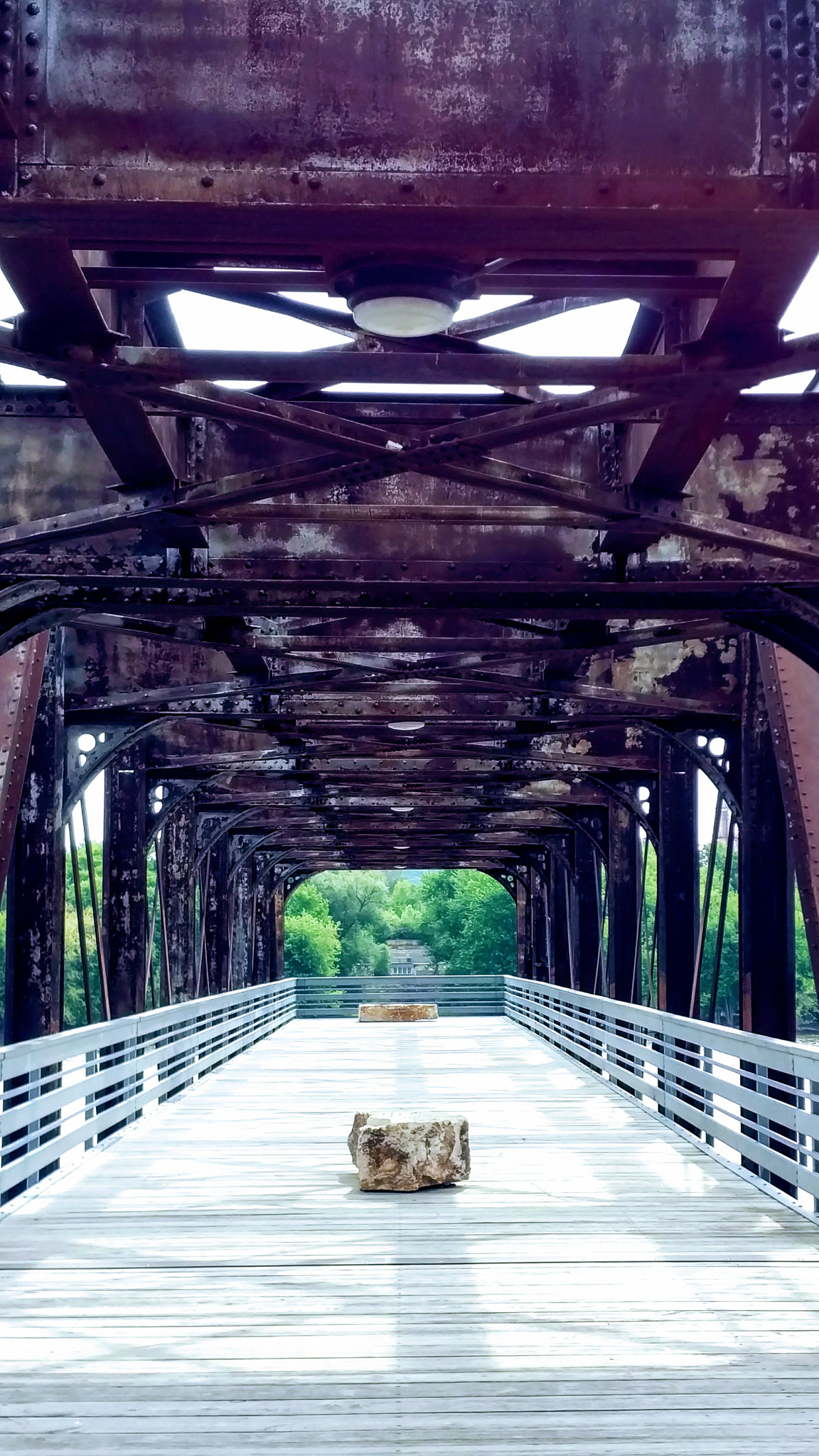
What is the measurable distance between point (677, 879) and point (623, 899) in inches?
252

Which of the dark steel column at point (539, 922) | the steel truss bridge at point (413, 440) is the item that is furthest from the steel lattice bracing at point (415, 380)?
the dark steel column at point (539, 922)

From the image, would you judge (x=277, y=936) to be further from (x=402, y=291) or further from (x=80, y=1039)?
(x=402, y=291)

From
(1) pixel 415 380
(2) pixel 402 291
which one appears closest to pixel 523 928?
(1) pixel 415 380

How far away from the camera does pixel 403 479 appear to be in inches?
400

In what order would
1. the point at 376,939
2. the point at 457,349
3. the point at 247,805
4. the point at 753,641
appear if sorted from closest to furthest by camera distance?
1. the point at 457,349
2. the point at 753,641
3. the point at 247,805
4. the point at 376,939

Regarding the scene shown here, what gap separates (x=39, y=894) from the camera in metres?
14.0

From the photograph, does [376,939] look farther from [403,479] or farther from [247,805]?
[403,479]

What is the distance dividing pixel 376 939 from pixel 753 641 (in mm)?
144688

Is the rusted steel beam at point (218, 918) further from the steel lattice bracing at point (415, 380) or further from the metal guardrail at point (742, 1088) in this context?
the steel lattice bracing at point (415, 380)

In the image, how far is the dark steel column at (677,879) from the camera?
63.3 feet

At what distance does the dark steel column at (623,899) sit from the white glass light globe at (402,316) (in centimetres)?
1859

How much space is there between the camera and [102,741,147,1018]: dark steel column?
20.3 m

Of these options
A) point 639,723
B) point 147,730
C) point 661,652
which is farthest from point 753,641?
point 147,730

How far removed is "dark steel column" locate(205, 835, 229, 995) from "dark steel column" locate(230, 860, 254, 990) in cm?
193
